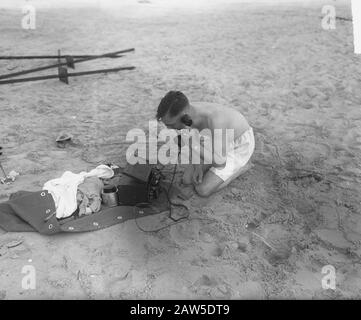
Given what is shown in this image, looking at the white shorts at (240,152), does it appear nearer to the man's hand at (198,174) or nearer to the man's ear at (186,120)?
the man's hand at (198,174)

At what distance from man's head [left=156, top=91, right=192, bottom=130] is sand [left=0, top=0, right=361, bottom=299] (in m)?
0.75

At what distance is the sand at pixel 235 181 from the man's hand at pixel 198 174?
0.24m

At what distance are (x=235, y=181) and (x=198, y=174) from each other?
364 millimetres

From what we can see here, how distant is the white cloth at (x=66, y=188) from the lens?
3.22 meters

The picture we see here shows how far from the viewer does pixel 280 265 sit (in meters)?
2.81

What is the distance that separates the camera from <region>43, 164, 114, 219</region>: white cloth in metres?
3.22

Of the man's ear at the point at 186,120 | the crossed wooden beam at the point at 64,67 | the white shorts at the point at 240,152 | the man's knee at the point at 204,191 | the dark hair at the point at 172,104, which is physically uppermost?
the crossed wooden beam at the point at 64,67
